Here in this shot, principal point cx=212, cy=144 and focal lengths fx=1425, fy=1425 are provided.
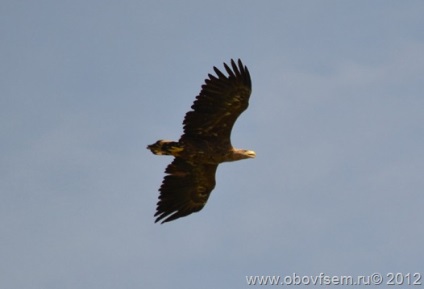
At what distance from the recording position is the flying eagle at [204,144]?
38.8 metres

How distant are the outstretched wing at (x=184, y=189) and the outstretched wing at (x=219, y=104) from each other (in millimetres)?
1364

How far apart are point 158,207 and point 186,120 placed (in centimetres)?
290

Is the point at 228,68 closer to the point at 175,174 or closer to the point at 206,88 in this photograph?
the point at 206,88

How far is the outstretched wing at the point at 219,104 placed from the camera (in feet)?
127

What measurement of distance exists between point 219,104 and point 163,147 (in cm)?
193

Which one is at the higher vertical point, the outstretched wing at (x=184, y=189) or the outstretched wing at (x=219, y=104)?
the outstretched wing at (x=219, y=104)

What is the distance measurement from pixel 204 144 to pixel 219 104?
3.95 feet

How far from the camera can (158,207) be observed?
132ft

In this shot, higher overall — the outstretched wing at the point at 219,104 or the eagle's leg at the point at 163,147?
the outstretched wing at the point at 219,104

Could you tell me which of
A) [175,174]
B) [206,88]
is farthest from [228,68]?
[175,174]

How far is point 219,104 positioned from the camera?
39.0 meters

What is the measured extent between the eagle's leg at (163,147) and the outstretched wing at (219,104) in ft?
1.12

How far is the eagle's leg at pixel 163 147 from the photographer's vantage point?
1529 inches

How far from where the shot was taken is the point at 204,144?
3928 centimetres
